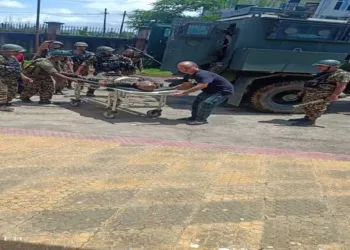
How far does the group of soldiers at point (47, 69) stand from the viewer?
332 inches

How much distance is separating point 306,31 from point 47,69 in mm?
5138

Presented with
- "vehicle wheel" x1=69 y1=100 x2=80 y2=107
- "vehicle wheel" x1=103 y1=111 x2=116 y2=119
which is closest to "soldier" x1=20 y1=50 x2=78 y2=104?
"vehicle wheel" x1=69 y1=100 x2=80 y2=107

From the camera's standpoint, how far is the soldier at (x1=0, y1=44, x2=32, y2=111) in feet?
27.5

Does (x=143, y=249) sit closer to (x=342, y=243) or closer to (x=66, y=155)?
(x=342, y=243)

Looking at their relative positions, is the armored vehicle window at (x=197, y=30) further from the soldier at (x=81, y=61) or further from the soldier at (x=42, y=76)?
the soldier at (x=42, y=76)

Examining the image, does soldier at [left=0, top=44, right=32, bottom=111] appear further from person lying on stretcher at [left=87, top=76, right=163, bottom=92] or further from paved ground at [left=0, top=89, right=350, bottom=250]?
person lying on stretcher at [left=87, top=76, right=163, bottom=92]

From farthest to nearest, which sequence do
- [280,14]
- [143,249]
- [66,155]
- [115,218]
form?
[280,14], [66,155], [115,218], [143,249]

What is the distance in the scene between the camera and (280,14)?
9.77m

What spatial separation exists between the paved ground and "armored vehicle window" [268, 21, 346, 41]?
309 centimetres

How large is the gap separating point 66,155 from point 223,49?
5.82 metres

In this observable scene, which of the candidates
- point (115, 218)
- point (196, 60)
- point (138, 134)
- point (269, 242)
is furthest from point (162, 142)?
point (196, 60)

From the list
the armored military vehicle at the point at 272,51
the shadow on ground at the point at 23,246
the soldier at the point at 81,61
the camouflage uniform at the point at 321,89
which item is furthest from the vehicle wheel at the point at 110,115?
the shadow on ground at the point at 23,246

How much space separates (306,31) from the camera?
9703 mm

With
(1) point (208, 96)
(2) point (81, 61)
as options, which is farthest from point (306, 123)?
(2) point (81, 61)
